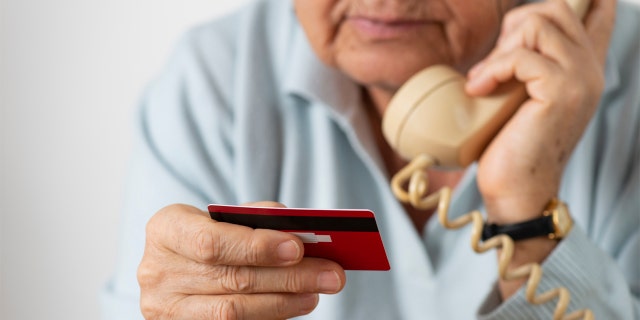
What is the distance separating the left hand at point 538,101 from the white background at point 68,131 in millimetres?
847

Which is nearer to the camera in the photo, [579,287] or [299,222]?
[299,222]

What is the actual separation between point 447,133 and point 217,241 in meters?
0.40

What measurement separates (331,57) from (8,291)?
1025 mm

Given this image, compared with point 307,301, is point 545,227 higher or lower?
lower

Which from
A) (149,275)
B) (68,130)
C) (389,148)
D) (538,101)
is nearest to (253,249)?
(149,275)

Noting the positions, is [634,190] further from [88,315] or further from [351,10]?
[88,315]

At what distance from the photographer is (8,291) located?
6.31 ft

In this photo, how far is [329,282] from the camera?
2.67 feet

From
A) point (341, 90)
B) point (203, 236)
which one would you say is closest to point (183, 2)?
point (341, 90)

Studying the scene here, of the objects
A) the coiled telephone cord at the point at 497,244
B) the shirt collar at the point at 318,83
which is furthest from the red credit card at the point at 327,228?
the shirt collar at the point at 318,83

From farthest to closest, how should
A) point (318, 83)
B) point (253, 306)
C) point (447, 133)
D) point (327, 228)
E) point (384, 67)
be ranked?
1. point (318, 83)
2. point (384, 67)
3. point (447, 133)
4. point (253, 306)
5. point (327, 228)

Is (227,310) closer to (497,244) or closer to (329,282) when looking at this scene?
(329,282)

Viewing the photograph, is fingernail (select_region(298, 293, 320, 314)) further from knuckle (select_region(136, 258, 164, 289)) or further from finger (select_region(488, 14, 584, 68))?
finger (select_region(488, 14, 584, 68))

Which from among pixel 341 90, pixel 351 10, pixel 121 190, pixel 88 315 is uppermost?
pixel 351 10
